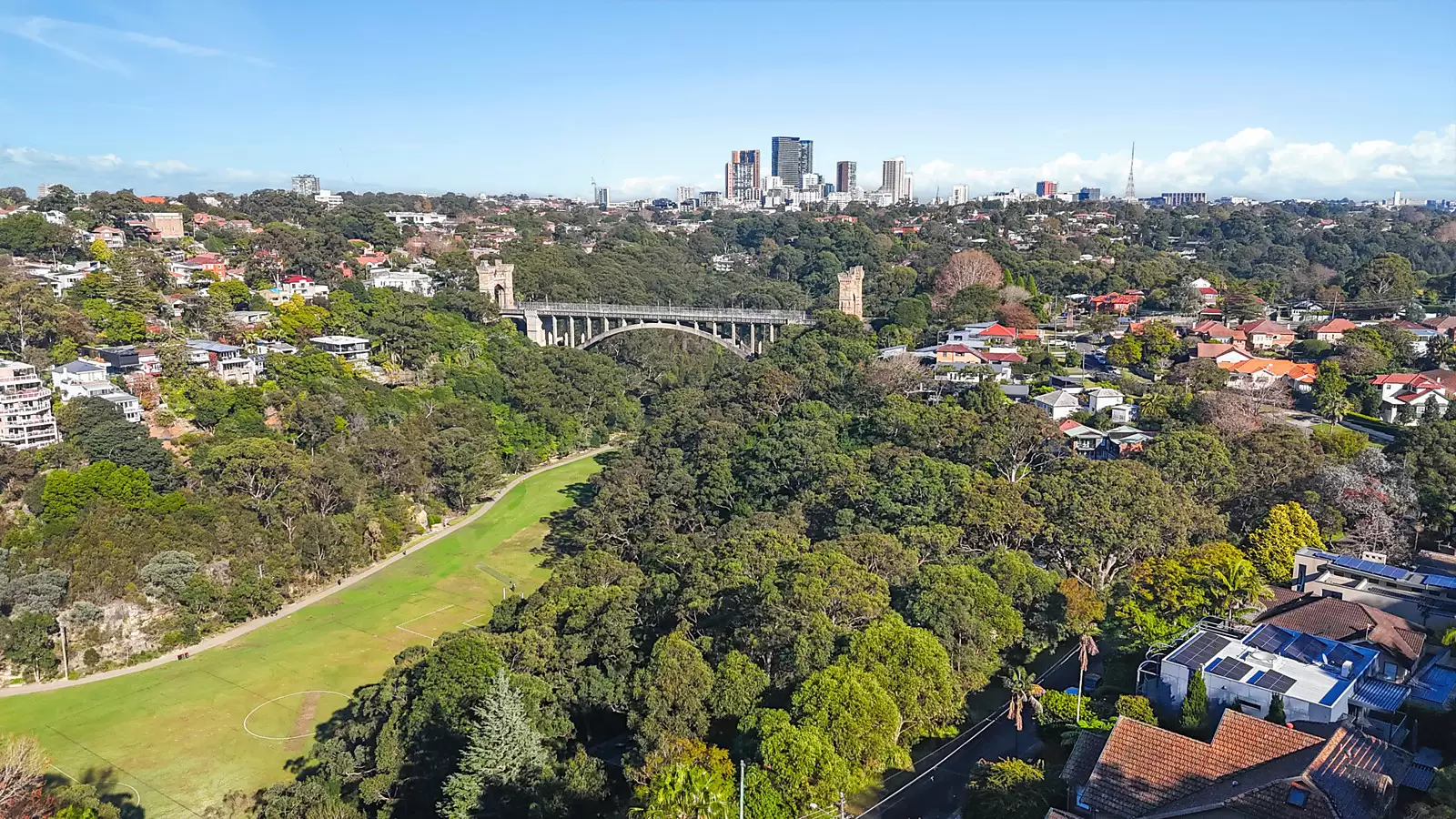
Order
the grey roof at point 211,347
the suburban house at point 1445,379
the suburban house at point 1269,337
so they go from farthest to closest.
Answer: the suburban house at point 1269,337, the grey roof at point 211,347, the suburban house at point 1445,379

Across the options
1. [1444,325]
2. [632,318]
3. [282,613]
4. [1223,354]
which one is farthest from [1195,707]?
[632,318]

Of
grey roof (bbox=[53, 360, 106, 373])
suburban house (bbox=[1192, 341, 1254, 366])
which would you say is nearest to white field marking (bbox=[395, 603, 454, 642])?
grey roof (bbox=[53, 360, 106, 373])

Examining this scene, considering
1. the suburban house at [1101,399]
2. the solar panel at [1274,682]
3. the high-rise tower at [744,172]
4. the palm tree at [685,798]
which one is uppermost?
the high-rise tower at [744,172]

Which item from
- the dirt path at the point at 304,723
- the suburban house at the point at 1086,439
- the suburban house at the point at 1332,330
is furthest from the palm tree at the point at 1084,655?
the suburban house at the point at 1332,330

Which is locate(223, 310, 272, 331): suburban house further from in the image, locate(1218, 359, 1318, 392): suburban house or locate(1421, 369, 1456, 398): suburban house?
locate(1421, 369, 1456, 398): suburban house

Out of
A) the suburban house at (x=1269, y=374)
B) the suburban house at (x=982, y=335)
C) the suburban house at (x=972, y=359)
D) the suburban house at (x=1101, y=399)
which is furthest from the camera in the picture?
the suburban house at (x=982, y=335)

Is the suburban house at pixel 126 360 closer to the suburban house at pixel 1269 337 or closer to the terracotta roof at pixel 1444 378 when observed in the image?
the suburban house at pixel 1269 337

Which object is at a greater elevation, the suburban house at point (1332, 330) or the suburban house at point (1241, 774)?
the suburban house at point (1332, 330)

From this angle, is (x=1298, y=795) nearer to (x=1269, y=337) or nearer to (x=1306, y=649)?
(x=1306, y=649)
